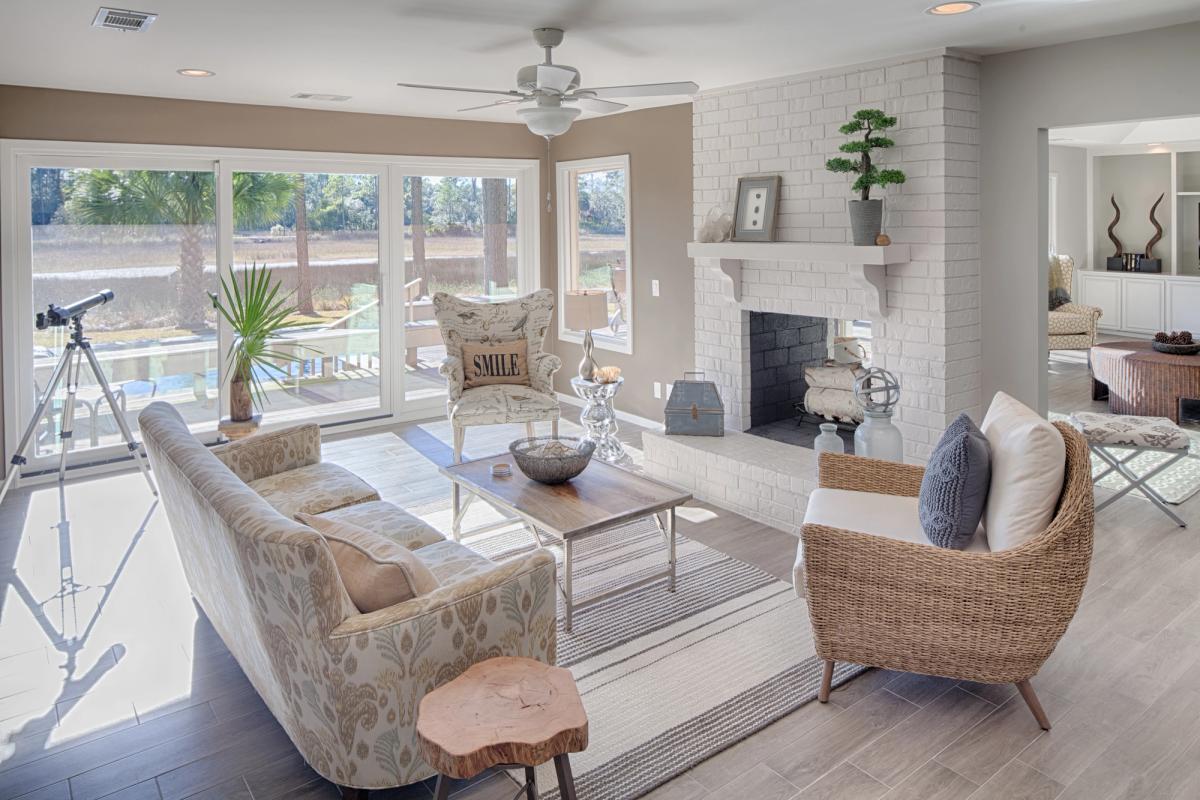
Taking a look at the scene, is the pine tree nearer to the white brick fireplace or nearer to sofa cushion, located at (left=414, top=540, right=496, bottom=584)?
the white brick fireplace

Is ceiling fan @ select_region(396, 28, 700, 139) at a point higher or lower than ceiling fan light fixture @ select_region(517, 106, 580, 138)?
higher

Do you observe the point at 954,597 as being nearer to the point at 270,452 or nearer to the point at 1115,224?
the point at 270,452

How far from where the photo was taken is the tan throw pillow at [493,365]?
572cm

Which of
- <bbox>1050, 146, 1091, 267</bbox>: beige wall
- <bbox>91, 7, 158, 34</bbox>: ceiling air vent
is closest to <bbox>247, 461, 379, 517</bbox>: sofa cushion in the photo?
<bbox>91, 7, 158, 34</bbox>: ceiling air vent

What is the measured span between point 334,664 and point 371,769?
33 centimetres

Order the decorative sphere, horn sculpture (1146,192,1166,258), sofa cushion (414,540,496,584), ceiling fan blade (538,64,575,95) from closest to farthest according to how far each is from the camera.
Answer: sofa cushion (414,540,496,584) → ceiling fan blade (538,64,575,95) → the decorative sphere → horn sculpture (1146,192,1166,258)

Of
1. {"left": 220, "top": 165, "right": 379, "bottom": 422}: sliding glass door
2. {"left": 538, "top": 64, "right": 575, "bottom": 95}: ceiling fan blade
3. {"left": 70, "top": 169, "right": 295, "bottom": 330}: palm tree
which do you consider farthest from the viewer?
{"left": 220, "top": 165, "right": 379, "bottom": 422}: sliding glass door

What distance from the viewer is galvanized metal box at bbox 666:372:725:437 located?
519cm

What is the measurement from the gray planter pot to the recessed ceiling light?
1037 millimetres

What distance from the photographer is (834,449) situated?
423cm

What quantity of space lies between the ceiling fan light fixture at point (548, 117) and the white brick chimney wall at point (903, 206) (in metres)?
1.58

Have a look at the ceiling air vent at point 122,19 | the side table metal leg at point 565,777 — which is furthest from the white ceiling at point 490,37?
the side table metal leg at point 565,777

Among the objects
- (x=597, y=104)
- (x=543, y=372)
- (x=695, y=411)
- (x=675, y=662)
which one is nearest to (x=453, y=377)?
(x=543, y=372)

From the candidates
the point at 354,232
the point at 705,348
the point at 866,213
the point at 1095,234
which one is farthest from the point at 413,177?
the point at 1095,234
